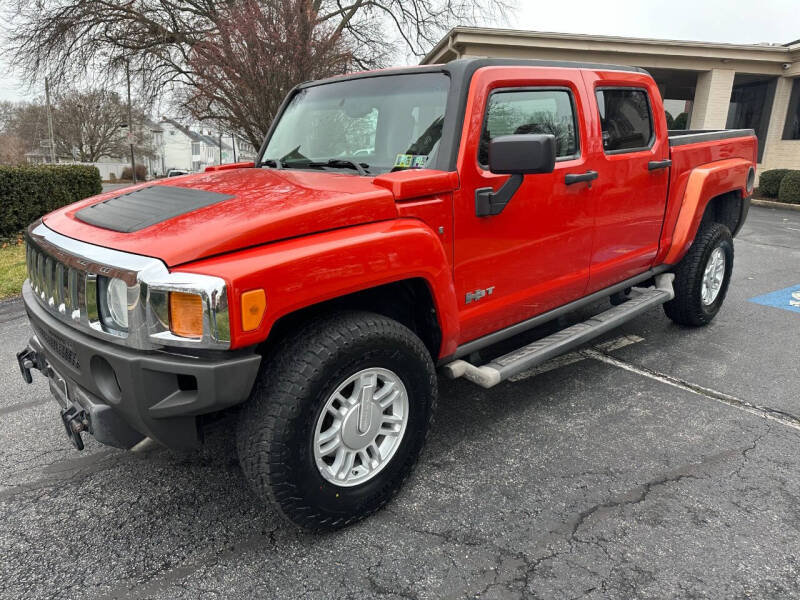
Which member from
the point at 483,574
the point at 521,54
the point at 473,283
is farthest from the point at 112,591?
the point at 521,54

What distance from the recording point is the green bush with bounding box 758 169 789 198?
1557cm

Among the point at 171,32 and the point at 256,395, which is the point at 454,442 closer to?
the point at 256,395

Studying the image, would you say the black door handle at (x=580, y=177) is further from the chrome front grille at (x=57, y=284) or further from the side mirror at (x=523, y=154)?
the chrome front grille at (x=57, y=284)

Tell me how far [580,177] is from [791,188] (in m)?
14.7

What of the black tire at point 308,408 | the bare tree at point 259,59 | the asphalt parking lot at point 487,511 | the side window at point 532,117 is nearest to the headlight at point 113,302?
the black tire at point 308,408

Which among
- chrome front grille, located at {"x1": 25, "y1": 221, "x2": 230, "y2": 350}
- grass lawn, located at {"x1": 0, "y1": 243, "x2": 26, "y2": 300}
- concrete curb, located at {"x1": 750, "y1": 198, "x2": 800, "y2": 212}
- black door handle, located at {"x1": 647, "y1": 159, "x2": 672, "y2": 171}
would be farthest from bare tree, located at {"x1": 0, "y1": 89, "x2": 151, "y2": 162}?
chrome front grille, located at {"x1": 25, "y1": 221, "x2": 230, "y2": 350}

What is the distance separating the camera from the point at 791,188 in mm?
14586

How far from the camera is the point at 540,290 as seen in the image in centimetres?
322

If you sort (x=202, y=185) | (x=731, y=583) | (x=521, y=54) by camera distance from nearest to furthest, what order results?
(x=731, y=583) < (x=202, y=185) < (x=521, y=54)

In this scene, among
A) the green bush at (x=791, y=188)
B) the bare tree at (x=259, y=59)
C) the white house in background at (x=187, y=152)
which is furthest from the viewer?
the white house in background at (x=187, y=152)

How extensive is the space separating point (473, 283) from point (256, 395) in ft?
3.92

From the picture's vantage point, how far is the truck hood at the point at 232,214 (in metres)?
1.98

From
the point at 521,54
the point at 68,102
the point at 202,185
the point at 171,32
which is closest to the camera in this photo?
the point at 202,185

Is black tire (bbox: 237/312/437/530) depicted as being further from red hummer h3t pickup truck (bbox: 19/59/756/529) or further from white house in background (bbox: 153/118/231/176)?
white house in background (bbox: 153/118/231/176)
